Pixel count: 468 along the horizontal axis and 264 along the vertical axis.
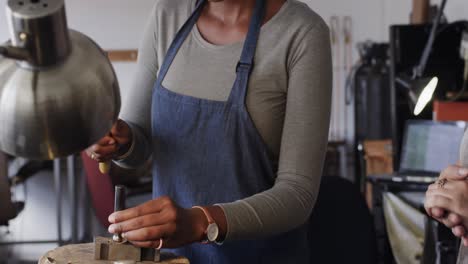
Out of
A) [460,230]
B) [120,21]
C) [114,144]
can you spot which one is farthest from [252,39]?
[120,21]

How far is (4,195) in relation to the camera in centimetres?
433

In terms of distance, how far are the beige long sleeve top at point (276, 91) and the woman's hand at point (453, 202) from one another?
0.29m

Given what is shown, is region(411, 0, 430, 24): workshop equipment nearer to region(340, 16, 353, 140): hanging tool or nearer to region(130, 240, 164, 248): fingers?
region(340, 16, 353, 140): hanging tool

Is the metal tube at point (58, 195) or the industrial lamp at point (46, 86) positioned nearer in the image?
the industrial lamp at point (46, 86)

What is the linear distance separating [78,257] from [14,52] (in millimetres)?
633

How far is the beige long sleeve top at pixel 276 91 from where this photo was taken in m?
1.63

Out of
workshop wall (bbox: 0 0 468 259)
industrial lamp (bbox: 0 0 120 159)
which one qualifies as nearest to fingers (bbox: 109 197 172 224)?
industrial lamp (bbox: 0 0 120 159)

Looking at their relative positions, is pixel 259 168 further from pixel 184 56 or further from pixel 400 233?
pixel 400 233

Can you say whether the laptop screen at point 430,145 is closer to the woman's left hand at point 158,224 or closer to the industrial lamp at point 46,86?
the woman's left hand at point 158,224

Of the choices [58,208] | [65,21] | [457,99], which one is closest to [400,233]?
[457,99]

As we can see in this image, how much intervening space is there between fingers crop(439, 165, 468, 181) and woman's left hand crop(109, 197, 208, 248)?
475 mm

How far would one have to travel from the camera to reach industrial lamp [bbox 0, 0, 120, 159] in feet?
3.30

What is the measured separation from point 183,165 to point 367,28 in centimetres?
473

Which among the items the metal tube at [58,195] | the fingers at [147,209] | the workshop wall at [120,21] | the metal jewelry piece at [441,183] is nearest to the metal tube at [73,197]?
the metal tube at [58,195]
